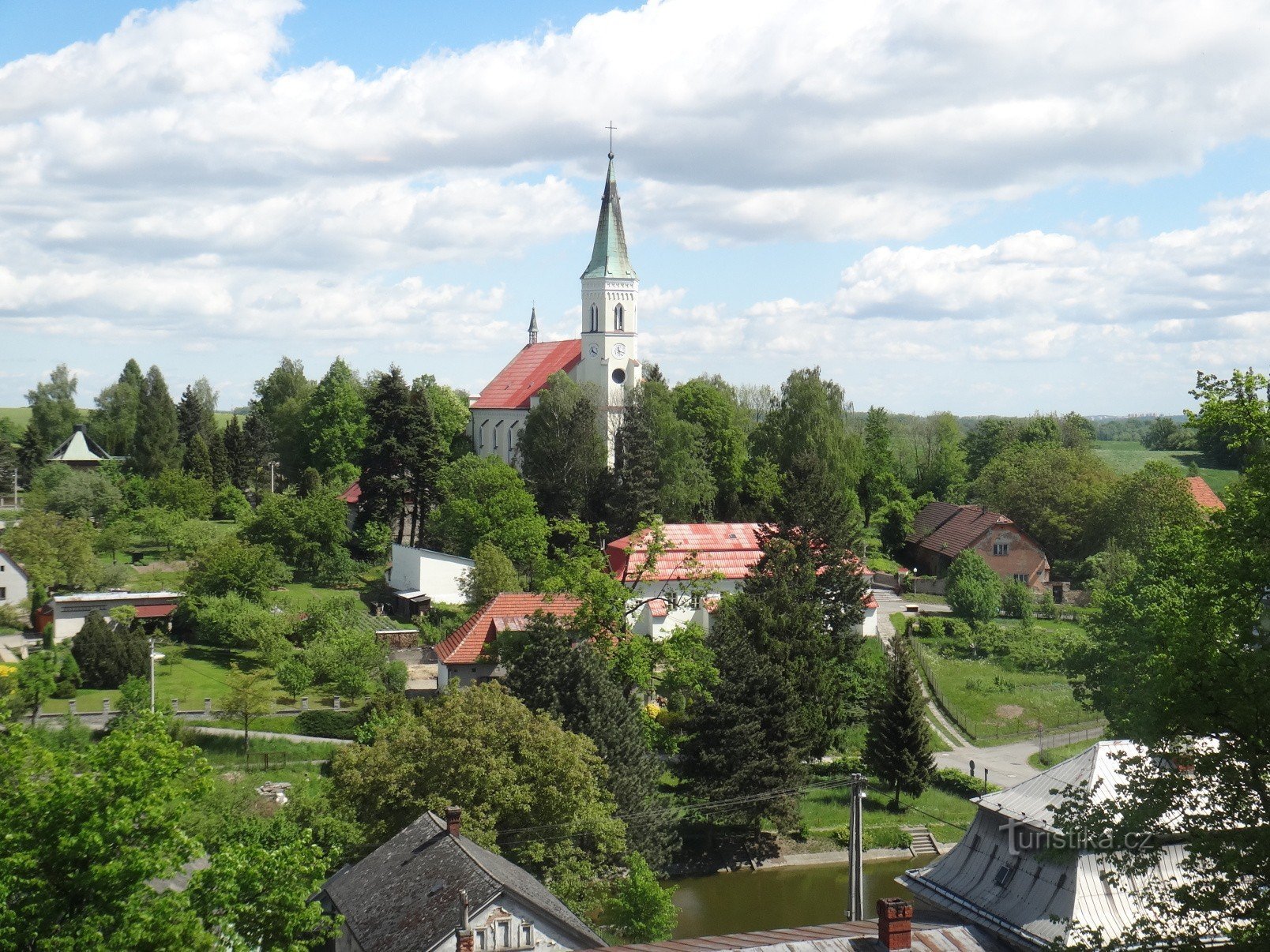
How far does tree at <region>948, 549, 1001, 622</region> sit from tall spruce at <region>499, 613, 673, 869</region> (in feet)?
84.1

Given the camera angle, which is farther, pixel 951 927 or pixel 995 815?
pixel 995 815

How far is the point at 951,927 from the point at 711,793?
16.0m

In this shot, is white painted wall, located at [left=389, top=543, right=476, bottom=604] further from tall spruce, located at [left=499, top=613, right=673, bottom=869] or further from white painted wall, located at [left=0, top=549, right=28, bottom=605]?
tall spruce, located at [left=499, top=613, right=673, bottom=869]

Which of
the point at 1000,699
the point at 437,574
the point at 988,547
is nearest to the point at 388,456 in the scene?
the point at 437,574

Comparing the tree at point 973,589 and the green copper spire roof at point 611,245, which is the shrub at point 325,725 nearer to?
the tree at point 973,589

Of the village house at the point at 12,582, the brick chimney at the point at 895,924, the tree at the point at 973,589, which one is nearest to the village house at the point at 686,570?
the tree at the point at 973,589

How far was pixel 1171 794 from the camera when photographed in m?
13.7

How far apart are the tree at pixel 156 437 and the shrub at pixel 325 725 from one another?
49373 mm

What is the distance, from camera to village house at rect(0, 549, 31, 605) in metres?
51.6

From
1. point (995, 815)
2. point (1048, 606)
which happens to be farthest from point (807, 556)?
point (995, 815)

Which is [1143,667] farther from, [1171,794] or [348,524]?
[348,524]

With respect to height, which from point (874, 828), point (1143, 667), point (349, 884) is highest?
point (1143, 667)

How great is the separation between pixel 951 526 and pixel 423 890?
1974 inches

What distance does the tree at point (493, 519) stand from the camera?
182 ft
